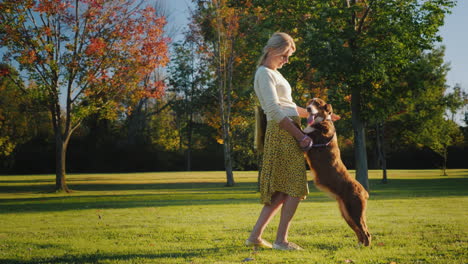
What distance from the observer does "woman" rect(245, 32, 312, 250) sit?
446 centimetres

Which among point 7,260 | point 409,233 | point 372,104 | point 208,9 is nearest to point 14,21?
point 208,9

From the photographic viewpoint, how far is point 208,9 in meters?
22.6

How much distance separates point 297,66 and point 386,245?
11439mm

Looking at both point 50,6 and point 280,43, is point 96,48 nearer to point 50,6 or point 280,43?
point 50,6

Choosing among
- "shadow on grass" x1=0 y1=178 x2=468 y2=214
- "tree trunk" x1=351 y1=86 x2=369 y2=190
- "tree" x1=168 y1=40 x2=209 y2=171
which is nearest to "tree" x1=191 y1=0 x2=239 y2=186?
"shadow on grass" x1=0 y1=178 x2=468 y2=214

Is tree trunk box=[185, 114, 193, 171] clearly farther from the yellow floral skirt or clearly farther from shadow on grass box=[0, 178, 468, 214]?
the yellow floral skirt

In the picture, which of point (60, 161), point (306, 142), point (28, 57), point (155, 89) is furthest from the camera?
point (155, 89)

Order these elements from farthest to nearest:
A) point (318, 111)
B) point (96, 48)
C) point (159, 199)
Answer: point (96, 48) < point (159, 199) < point (318, 111)

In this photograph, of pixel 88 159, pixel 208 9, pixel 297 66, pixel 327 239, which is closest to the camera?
pixel 327 239

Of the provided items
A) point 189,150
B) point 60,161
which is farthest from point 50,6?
point 189,150

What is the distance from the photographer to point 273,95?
4.40 metres

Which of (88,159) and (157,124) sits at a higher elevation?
(157,124)

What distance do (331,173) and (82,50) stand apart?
54.9 feet

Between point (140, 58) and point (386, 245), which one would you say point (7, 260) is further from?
point (140, 58)
